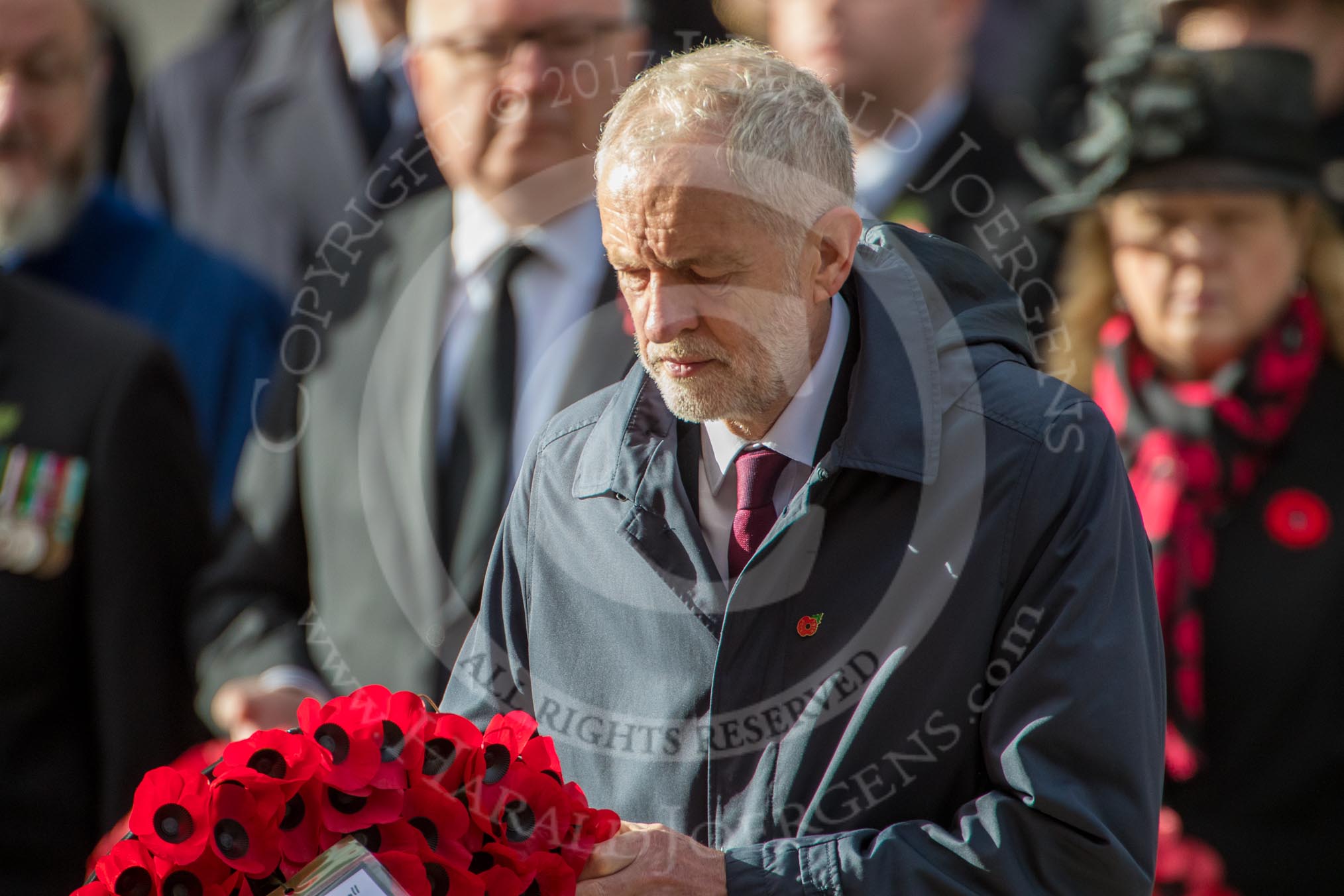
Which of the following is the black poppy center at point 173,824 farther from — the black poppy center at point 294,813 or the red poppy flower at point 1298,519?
the red poppy flower at point 1298,519

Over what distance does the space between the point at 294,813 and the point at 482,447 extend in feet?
4.27

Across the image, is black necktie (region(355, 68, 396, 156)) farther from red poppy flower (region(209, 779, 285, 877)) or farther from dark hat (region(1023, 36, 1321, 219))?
red poppy flower (region(209, 779, 285, 877))

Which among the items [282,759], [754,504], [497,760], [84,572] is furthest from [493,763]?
[84,572]

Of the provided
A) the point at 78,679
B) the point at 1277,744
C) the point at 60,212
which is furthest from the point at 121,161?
the point at 1277,744

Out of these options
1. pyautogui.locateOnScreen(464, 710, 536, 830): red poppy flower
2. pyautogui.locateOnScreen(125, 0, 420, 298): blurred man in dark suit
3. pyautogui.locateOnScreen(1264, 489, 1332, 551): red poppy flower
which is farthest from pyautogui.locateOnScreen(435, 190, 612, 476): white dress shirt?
pyautogui.locateOnScreen(1264, 489, 1332, 551): red poppy flower

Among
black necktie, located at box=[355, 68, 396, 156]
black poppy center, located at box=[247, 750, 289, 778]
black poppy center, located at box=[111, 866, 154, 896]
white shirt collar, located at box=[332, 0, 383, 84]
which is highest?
white shirt collar, located at box=[332, 0, 383, 84]

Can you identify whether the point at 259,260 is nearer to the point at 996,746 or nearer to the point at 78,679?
the point at 78,679

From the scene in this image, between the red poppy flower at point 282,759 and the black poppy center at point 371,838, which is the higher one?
the red poppy flower at point 282,759

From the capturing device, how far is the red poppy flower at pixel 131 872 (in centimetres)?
147

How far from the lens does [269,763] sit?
1.52 metres

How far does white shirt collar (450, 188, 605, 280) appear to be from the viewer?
9.21 ft

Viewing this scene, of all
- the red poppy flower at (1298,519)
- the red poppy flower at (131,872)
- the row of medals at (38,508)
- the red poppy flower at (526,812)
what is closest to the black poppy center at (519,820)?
the red poppy flower at (526,812)

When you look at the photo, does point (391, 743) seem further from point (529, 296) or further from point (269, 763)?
point (529, 296)

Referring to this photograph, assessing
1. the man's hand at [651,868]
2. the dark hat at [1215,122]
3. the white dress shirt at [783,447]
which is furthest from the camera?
the dark hat at [1215,122]
